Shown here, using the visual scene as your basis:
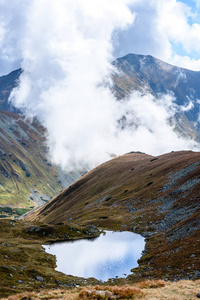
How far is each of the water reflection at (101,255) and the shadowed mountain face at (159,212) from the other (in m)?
3.09

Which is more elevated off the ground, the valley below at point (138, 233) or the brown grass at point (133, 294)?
the valley below at point (138, 233)

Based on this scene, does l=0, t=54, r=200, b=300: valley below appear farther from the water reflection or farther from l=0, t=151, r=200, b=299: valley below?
the water reflection

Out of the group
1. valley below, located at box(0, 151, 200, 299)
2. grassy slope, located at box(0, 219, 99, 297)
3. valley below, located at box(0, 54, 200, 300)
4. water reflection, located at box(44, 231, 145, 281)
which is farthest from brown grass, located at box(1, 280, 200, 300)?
water reflection, located at box(44, 231, 145, 281)

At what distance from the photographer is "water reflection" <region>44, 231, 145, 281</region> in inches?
1652

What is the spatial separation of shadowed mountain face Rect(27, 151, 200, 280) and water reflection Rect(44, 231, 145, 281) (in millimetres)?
3093

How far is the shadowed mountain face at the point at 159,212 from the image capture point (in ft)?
121

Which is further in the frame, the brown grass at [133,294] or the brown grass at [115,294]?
the brown grass at [115,294]

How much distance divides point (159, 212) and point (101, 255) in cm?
2505

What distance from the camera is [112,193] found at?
372 ft

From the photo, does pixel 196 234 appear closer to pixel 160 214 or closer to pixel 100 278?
pixel 100 278

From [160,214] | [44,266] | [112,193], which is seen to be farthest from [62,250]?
[112,193]

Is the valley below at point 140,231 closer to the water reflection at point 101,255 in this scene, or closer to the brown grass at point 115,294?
the water reflection at point 101,255

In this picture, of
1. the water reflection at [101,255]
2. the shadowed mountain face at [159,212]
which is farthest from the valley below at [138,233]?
the water reflection at [101,255]

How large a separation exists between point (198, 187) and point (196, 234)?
30201 mm
